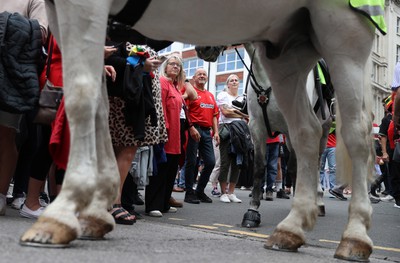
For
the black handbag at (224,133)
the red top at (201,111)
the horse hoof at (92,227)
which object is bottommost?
the horse hoof at (92,227)

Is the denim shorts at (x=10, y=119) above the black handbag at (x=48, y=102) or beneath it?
beneath

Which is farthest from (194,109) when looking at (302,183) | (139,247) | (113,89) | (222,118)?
(139,247)

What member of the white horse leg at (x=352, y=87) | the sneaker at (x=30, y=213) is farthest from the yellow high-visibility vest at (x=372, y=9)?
the sneaker at (x=30, y=213)

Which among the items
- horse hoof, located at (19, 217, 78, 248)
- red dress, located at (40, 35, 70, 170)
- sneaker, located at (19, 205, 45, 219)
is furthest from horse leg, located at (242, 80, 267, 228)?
horse hoof, located at (19, 217, 78, 248)

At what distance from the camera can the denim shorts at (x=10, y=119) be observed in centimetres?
395

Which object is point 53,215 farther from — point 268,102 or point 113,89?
point 268,102

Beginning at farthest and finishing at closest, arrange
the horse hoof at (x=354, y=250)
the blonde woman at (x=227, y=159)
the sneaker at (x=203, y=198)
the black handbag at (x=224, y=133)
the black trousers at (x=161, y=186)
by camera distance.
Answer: the black handbag at (x=224, y=133) < the blonde woman at (x=227, y=159) < the sneaker at (x=203, y=198) < the black trousers at (x=161, y=186) < the horse hoof at (x=354, y=250)

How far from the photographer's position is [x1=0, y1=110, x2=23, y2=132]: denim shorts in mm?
3949

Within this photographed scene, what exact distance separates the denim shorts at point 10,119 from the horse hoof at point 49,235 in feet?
6.95

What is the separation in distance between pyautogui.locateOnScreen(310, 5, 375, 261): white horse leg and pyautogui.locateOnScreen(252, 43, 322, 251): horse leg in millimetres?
297

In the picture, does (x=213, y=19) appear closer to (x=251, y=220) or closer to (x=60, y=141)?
(x=60, y=141)

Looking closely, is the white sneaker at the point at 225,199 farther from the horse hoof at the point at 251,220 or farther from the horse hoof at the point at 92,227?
the horse hoof at the point at 92,227

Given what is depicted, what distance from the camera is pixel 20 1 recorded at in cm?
429

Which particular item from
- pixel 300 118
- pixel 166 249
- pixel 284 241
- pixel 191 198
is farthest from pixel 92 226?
pixel 191 198
